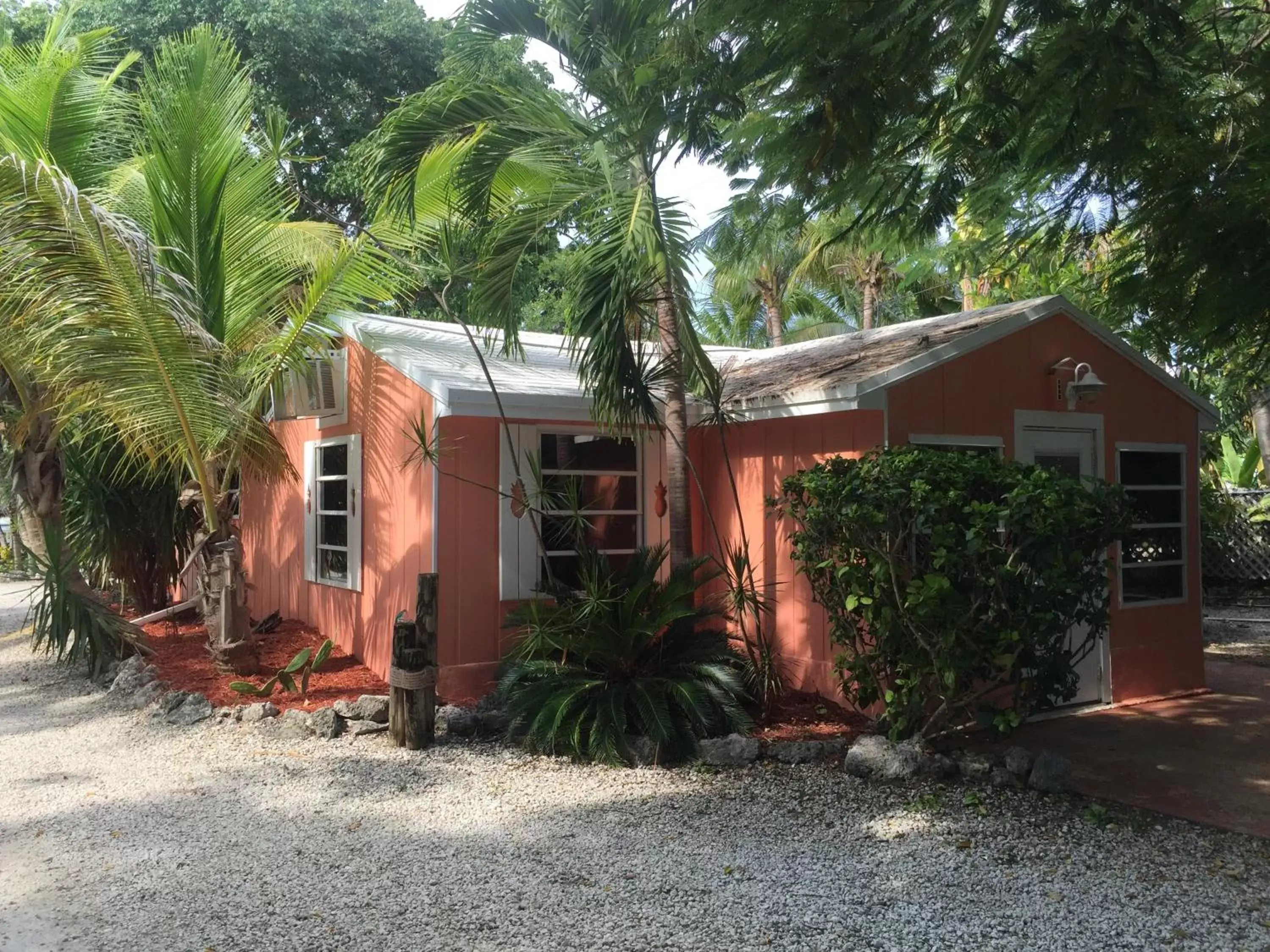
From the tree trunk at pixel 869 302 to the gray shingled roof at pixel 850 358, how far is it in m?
11.9

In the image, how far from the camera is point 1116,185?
21.6ft

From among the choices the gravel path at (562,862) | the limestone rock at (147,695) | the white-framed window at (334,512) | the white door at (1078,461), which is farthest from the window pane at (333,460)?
the white door at (1078,461)

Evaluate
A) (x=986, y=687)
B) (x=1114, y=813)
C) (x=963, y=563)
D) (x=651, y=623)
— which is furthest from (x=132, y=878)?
(x=986, y=687)

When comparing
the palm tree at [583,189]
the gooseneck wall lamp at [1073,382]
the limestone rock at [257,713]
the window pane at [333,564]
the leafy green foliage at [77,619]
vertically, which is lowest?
the limestone rock at [257,713]

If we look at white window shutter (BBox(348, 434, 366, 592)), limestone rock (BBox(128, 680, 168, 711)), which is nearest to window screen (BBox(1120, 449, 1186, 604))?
white window shutter (BBox(348, 434, 366, 592))

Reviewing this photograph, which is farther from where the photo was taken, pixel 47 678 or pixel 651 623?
pixel 47 678

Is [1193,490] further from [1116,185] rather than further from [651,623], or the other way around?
[651,623]

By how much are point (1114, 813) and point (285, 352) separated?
6.34 m

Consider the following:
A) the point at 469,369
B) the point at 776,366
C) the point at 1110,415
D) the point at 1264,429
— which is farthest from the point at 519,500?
the point at 1264,429

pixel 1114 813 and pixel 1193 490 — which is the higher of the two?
pixel 1193 490

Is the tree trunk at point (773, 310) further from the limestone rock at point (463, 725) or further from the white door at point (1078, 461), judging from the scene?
the limestone rock at point (463, 725)

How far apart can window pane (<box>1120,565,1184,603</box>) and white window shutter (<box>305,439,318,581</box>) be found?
6912mm

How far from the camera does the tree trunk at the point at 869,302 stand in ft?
67.9

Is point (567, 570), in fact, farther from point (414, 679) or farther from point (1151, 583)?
point (1151, 583)
